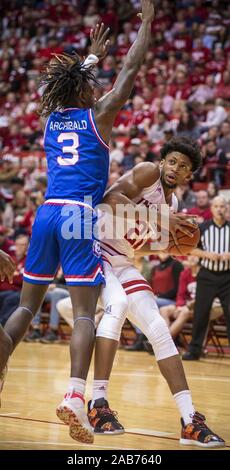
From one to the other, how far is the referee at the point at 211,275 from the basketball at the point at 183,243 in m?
4.88

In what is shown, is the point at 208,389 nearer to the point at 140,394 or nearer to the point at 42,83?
the point at 140,394

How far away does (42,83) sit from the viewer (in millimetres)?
Result: 5344

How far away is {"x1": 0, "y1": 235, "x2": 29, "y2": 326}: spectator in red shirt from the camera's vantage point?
1328 centimetres

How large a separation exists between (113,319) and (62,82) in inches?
59.8

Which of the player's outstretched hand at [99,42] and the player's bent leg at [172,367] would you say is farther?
the player's outstretched hand at [99,42]

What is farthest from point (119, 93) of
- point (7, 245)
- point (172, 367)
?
point (7, 245)

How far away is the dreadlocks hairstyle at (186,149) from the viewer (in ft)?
18.1

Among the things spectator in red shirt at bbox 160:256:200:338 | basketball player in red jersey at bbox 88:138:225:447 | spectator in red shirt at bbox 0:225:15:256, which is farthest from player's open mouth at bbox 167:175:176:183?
spectator in red shirt at bbox 0:225:15:256

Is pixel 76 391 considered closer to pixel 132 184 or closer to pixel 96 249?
pixel 96 249

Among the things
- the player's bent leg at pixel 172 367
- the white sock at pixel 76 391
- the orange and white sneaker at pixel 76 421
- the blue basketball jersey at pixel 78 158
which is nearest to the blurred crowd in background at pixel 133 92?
the player's bent leg at pixel 172 367

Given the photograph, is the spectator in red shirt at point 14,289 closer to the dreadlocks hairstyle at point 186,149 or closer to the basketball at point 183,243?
the basketball at point 183,243

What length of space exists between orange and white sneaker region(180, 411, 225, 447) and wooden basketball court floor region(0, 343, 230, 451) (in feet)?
0.21

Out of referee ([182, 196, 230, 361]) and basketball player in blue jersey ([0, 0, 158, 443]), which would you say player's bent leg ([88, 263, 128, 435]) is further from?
referee ([182, 196, 230, 361])

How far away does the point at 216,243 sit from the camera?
1066cm
